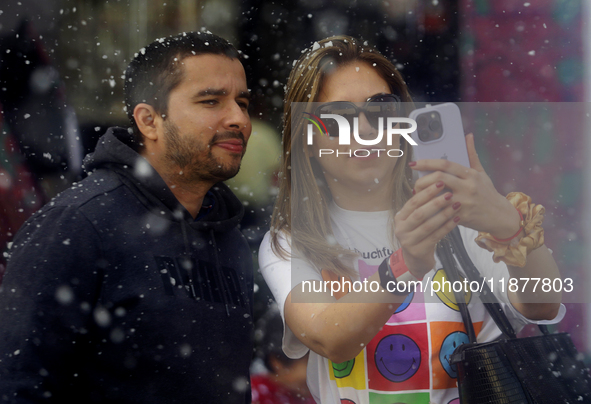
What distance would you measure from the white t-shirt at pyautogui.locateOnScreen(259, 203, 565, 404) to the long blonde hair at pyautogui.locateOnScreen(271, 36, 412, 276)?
65 mm

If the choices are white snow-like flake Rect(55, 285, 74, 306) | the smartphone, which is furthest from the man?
the smartphone

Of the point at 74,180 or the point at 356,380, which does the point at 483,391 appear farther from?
the point at 74,180

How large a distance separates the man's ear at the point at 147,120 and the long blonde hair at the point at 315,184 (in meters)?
0.44

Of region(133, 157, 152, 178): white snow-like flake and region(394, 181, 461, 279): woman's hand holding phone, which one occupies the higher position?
region(133, 157, 152, 178): white snow-like flake

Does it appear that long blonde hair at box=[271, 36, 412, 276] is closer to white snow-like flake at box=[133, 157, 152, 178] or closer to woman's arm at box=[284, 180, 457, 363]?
woman's arm at box=[284, 180, 457, 363]

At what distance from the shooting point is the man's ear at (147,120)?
55.6 inches

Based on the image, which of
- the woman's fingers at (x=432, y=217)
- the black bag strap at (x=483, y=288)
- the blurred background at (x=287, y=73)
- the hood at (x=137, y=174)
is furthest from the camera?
the blurred background at (x=287, y=73)

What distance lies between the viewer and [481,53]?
1742 millimetres

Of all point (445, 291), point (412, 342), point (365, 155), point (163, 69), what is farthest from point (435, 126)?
point (163, 69)

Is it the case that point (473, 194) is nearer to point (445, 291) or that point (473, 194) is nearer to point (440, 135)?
point (440, 135)

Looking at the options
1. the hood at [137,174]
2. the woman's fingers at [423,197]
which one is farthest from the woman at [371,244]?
the hood at [137,174]

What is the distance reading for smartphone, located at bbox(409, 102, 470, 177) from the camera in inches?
45.5

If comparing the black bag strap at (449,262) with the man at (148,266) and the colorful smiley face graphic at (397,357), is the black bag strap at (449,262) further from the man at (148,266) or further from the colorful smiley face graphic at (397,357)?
the man at (148,266)

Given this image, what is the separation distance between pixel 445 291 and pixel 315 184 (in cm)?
53
